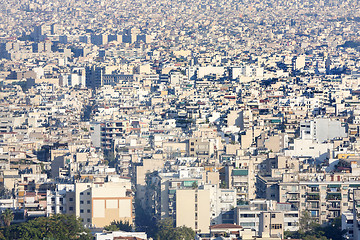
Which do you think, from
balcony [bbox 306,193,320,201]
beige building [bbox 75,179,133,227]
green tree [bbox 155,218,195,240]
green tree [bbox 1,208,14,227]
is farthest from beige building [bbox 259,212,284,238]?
green tree [bbox 1,208,14,227]

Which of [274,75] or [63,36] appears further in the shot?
[63,36]

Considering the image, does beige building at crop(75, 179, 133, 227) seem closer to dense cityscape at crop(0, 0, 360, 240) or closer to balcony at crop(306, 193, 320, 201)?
dense cityscape at crop(0, 0, 360, 240)

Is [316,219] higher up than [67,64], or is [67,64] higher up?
[67,64]

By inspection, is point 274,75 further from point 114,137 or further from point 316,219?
point 316,219

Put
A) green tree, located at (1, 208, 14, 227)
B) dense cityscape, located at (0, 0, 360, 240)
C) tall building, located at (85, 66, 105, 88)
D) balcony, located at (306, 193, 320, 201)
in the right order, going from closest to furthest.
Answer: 1. green tree, located at (1, 208, 14, 227)
2. dense cityscape, located at (0, 0, 360, 240)
3. balcony, located at (306, 193, 320, 201)
4. tall building, located at (85, 66, 105, 88)

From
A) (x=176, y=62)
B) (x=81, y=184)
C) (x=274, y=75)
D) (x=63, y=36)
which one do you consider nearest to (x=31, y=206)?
(x=81, y=184)

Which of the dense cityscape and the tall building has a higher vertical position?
the tall building

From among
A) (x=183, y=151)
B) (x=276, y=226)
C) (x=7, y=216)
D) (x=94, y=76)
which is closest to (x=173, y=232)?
(x=276, y=226)
